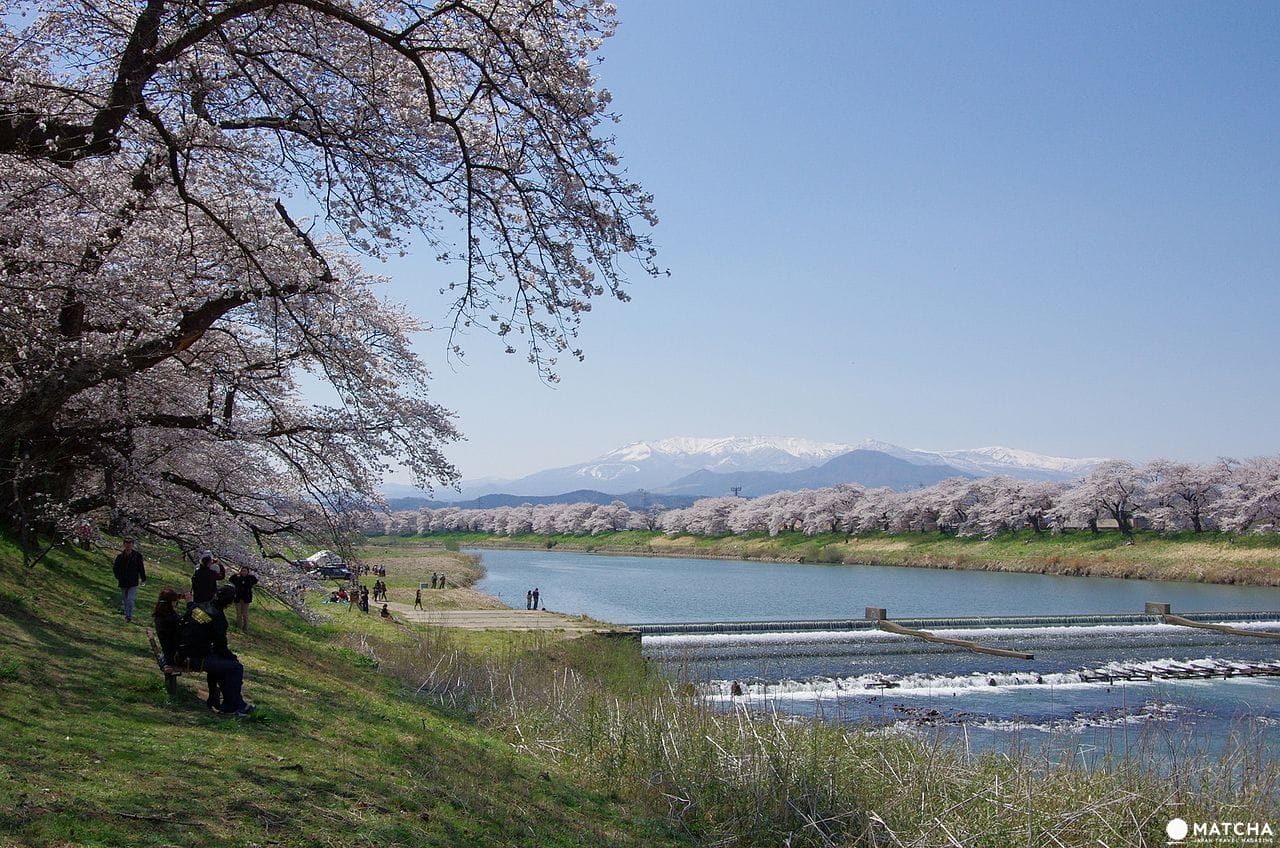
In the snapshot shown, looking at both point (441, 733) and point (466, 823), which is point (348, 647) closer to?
point (441, 733)

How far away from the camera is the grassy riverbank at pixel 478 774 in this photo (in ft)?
19.4

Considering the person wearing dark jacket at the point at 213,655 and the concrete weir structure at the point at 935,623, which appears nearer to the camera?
the person wearing dark jacket at the point at 213,655

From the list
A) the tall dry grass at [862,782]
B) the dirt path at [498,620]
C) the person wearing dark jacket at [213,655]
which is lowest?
the dirt path at [498,620]

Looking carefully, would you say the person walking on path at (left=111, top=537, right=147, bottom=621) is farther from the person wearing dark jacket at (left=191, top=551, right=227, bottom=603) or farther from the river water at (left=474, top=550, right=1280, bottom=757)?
the river water at (left=474, top=550, right=1280, bottom=757)

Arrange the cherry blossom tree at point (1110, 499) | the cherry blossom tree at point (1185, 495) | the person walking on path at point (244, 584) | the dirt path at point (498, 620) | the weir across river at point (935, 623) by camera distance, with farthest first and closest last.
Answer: the cherry blossom tree at point (1110, 499), the cherry blossom tree at point (1185, 495), the weir across river at point (935, 623), the dirt path at point (498, 620), the person walking on path at point (244, 584)

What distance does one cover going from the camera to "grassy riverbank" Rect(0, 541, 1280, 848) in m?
5.90

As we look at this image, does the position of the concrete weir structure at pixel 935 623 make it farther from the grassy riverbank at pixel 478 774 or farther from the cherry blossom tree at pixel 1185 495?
the cherry blossom tree at pixel 1185 495

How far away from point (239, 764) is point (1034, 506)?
7129 centimetres

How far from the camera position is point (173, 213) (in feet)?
33.2

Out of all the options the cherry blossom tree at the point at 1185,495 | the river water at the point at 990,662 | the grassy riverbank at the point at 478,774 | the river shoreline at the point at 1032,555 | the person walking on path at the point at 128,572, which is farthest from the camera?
the cherry blossom tree at the point at 1185,495

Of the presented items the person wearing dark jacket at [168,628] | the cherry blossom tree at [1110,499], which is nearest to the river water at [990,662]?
the person wearing dark jacket at [168,628]

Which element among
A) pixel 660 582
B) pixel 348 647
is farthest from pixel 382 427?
pixel 660 582

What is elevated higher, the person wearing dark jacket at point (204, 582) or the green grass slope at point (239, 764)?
the person wearing dark jacket at point (204, 582)

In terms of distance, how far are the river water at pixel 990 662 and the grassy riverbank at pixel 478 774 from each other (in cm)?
68
